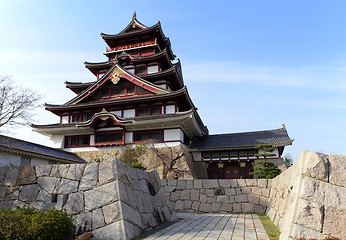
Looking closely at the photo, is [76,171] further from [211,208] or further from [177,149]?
[177,149]

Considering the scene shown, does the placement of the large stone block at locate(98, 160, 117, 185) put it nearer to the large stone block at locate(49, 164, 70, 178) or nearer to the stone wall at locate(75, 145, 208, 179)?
the large stone block at locate(49, 164, 70, 178)

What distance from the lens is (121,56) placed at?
26.7 meters

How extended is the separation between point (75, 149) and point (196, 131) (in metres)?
11.3

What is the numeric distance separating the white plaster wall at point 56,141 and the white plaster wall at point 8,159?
9.98m

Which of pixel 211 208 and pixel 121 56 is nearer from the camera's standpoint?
pixel 211 208

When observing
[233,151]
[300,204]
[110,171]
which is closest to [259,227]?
[300,204]

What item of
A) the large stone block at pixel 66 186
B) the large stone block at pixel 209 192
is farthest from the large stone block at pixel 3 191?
the large stone block at pixel 209 192

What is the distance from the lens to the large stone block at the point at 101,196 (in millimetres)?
5921

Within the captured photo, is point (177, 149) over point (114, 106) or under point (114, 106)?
under

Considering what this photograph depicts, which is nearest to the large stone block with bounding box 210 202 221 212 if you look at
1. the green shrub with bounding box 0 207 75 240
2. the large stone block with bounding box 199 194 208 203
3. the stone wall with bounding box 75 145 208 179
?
the large stone block with bounding box 199 194 208 203

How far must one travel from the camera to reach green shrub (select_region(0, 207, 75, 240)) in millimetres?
4844

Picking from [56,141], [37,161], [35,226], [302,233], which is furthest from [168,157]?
[302,233]

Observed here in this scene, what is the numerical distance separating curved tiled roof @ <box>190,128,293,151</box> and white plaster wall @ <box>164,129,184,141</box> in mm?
2110

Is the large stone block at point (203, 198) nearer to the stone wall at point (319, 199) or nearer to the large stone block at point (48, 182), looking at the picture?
the large stone block at point (48, 182)
